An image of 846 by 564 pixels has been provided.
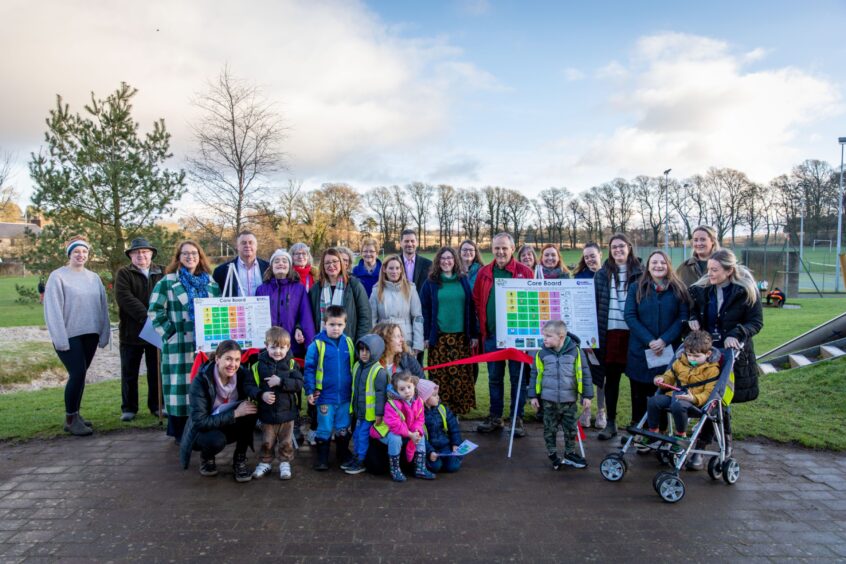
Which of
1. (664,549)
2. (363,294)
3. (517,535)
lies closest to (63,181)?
(363,294)

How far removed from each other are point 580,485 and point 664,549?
1136mm

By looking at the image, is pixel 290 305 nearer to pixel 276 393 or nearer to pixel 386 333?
pixel 276 393

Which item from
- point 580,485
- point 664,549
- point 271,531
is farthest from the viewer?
point 580,485

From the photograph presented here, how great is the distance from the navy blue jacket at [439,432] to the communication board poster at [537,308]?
1.18 metres

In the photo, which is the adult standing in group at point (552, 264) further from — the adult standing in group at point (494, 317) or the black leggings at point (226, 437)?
the black leggings at point (226, 437)

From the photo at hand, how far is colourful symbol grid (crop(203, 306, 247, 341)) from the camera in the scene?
224 inches

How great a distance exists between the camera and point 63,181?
11.1 meters

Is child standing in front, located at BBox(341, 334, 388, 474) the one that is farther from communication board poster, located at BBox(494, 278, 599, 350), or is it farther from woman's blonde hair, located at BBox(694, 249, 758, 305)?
woman's blonde hair, located at BBox(694, 249, 758, 305)

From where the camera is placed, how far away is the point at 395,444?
4.97 metres

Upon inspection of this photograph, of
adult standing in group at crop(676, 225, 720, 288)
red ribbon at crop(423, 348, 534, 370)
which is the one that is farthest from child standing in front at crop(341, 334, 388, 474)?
adult standing in group at crop(676, 225, 720, 288)

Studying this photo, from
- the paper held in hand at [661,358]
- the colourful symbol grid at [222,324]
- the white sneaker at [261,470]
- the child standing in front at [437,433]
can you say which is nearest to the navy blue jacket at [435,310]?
the child standing in front at [437,433]

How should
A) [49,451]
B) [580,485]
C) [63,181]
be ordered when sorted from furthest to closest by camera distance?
[63,181] → [49,451] → [580,485]

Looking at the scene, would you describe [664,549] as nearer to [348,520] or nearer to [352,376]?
[348,520]

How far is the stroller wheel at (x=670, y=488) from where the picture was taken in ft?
14.6
